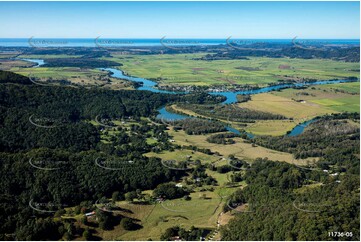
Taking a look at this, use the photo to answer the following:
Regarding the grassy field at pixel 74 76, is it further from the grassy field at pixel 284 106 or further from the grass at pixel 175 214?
the grass at pixel 175 214

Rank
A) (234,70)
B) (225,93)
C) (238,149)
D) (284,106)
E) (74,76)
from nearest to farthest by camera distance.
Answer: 1. (238,149)
2. (284,106)
3. (225,93)
4. (74,76)
5. (234,70)

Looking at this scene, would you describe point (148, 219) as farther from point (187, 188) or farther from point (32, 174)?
point (32, 174)

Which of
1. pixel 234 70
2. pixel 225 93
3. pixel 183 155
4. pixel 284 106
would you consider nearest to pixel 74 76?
pixel 225 93

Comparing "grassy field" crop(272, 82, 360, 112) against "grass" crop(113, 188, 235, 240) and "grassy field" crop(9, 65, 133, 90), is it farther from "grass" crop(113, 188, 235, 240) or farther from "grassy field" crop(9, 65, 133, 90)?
"grass" crop(113, 188, 235, 240)

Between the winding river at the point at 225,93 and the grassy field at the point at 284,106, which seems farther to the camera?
the grassy field at the point at 284,106

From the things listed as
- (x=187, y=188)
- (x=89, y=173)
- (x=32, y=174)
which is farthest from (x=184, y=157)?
(x=32, y=174)

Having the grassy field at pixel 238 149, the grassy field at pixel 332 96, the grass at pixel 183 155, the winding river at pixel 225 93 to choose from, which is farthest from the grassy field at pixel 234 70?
the grass at pixel 183 155

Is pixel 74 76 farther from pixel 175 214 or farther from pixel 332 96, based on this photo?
pixel 175 214

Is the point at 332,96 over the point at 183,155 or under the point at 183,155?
over

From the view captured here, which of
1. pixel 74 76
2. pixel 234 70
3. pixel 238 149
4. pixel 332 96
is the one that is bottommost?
pixel 238 149
